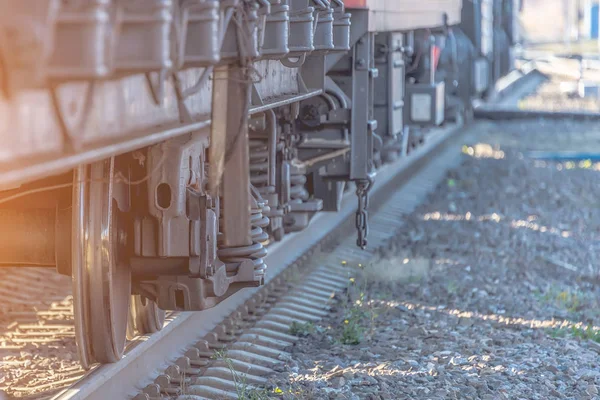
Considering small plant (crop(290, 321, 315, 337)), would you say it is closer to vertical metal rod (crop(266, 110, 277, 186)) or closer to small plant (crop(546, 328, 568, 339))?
vertical metal rod (crop(266, 110, 277, 186))

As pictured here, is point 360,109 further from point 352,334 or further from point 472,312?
point 352,334

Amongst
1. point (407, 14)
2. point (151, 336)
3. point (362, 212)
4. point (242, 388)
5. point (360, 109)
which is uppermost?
point (407, 14)

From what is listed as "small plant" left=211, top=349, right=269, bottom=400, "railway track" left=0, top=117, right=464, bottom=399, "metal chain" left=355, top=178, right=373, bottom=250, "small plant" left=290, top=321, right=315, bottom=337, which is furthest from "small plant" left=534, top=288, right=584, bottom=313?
"small plant" left=211, top=349, right=269, bottom=400

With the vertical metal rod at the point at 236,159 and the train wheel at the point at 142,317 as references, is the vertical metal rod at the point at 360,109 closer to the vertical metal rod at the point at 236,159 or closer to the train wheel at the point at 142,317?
the train wheel at the point at 142,317

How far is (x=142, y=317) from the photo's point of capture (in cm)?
539

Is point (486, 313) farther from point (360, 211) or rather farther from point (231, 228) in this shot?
point (231, 228)

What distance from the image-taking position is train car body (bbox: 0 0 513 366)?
2631mm

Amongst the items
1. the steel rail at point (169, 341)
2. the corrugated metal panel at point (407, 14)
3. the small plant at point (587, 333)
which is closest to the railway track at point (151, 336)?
the steel rail at point (169, 341)

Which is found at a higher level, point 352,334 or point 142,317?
point 142,317

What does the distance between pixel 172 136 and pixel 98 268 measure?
3.90 ft

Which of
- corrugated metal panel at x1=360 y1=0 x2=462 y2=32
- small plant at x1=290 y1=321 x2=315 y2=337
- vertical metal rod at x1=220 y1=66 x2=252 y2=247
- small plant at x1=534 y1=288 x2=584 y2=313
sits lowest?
small plant at x1=534 y1=288 x2=584 y2=313

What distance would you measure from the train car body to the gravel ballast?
67 centimetres

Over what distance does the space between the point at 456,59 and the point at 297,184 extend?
7670mm

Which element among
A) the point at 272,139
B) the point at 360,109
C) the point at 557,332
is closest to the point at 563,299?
the point at 557,332
